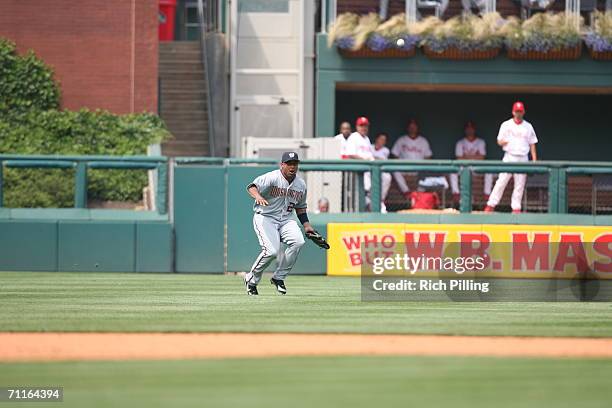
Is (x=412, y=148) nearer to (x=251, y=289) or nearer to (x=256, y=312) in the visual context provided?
(x=251, y=289)

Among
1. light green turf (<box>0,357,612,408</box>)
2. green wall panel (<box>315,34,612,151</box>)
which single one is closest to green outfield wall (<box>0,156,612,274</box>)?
green wall panel (<box>315,34,612,151</box>)

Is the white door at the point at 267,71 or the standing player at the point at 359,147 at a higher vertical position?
the white door at the point at 267,71

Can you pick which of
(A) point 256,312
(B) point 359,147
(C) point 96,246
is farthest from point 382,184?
(A) point 256,312

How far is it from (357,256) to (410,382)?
11209 millimetres

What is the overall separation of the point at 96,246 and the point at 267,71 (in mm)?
7193

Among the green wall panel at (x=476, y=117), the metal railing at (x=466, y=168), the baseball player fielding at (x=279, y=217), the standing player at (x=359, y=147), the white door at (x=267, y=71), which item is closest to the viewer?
the baseball player fielding at (x=279, y=217)

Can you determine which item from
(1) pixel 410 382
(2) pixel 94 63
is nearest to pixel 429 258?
(2) pixel 94 63

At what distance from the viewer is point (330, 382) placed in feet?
26.2

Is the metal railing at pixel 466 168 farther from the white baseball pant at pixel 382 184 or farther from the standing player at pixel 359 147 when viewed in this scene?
the standing player at pixel 359 147

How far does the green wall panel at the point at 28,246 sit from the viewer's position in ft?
62.6

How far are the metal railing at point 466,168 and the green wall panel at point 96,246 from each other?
193 centimetres

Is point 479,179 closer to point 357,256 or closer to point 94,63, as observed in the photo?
point 357,256

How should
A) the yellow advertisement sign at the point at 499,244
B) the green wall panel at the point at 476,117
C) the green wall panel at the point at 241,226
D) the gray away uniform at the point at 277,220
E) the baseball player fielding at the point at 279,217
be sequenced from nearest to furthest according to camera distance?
the baseball player fielding at the point at 279,217, the gray away uniform at the point at 277,220, the yellow advertisement sign at the point at 499,244, the green wall panel at the point at 241,226, the green wall panel at the point at 476,117

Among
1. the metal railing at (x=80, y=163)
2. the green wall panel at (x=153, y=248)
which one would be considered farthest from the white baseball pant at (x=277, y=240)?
the metal railing at (x=80, y=163)
